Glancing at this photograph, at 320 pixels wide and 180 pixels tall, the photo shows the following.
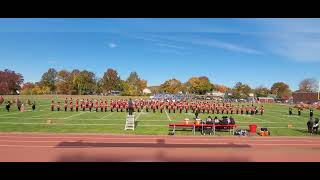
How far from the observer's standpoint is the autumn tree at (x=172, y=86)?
12062cm

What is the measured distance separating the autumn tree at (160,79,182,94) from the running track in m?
103

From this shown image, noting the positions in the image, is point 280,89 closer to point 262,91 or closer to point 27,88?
point 262,91

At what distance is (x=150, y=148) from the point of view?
520 inches

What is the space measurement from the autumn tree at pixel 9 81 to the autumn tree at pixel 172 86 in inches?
2291

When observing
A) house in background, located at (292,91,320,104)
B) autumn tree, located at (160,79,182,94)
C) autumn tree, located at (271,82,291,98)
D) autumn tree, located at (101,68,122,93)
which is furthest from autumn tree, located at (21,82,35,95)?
autumn tree, located at (271,82,291,98)

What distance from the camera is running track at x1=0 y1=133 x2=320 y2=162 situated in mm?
11445

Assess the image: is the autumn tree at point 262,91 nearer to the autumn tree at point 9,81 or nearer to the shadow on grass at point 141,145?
the autumn tree at point 9,81

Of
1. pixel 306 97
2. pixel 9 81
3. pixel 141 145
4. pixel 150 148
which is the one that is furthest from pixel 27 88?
pixel 150 148

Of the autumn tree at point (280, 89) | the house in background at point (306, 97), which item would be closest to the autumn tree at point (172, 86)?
the autumn tree at point (280, 89)

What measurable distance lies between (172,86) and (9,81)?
6519cm

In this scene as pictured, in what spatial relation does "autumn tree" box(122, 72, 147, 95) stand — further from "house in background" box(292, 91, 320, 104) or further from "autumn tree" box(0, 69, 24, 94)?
"house in background" box(292, 91, 320, 104)

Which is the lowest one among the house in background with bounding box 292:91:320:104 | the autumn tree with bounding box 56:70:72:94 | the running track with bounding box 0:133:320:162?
the running track with bounding box 0:133:320:162
